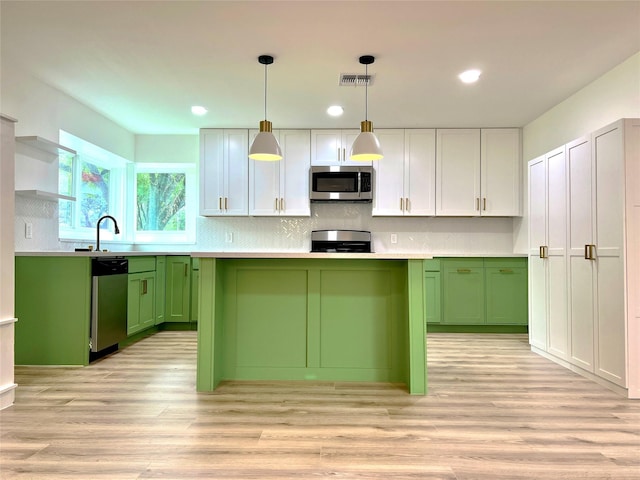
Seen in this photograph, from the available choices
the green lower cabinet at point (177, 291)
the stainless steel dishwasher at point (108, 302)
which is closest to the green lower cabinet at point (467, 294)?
the green lower cabinet at point (177, 291)

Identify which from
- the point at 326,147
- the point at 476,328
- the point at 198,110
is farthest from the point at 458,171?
the point at 198,110

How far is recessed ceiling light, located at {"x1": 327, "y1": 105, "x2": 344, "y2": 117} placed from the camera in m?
4.21

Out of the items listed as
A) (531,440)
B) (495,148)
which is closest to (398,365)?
(531,440)

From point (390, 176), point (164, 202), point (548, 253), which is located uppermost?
point (390, 176)

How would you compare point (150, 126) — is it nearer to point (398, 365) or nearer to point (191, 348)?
point (191, 348)

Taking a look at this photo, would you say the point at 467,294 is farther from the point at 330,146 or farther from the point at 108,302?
the point at 108,302

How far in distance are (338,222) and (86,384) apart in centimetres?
325

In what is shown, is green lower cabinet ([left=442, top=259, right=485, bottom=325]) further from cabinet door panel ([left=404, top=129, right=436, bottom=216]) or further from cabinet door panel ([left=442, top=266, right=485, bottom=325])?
cabinet door panel ([left=404, top=129, right=436, bottom=216])

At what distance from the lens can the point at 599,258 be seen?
9.49 feet

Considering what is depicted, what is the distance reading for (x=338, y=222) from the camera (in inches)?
207

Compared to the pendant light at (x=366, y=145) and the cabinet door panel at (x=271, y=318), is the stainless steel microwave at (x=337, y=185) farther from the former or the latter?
the cabinet door panel at (x=271, y=318)

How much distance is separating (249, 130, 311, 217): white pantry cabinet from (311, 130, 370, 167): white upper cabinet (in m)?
0.07

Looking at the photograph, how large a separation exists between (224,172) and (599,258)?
3828mm

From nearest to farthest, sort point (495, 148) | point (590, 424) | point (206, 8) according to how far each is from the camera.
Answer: point (590, 424) → point (206, 8) → point (495, 148)
